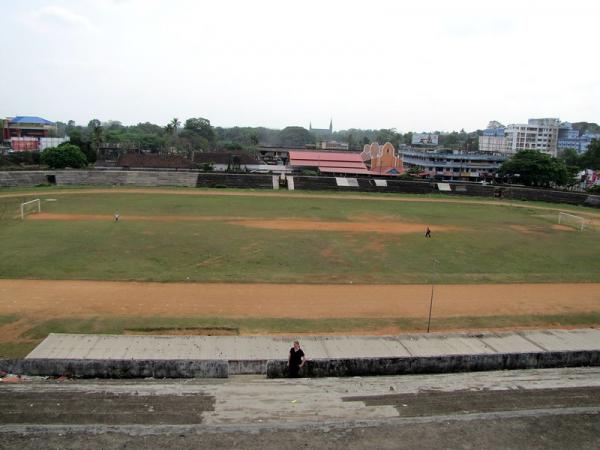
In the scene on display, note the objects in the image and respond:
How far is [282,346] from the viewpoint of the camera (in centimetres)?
1325

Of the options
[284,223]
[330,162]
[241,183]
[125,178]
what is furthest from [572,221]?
[125,178]

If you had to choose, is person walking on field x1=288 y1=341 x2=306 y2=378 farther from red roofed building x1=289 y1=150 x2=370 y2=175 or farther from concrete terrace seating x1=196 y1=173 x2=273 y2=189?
red roofed building x1=289 y1=150 x2=370 y2=175

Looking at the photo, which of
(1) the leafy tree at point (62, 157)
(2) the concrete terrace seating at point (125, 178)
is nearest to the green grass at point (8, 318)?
(2) the concrete terrace seating at point (125, 178)

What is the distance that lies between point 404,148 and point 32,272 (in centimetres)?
9892

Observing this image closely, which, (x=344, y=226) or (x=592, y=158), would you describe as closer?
(x=344, y=226)

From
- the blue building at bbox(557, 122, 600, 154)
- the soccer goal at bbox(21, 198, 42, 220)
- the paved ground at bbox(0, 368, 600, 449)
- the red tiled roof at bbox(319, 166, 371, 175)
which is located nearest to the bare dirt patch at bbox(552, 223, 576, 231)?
the paved ground at bbox(0, 368, 600, 449)

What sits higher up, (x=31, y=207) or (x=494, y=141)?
(x=494, y=141)

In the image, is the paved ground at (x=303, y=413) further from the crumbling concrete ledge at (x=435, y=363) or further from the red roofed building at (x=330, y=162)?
the red roofed building at (x=330, y=162)

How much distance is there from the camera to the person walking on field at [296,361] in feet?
36.6

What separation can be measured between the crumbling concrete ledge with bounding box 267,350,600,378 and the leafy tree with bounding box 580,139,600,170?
265 ft

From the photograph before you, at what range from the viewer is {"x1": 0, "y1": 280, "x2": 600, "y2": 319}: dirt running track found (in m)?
16.3

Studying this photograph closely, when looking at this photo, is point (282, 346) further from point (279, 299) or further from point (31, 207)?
point (31, 207)

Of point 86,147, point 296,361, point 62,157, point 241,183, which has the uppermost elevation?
point 86,147

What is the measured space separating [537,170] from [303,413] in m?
63.0
